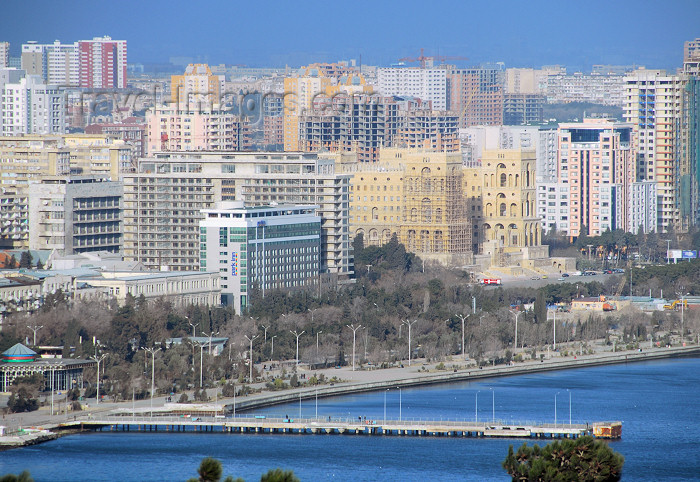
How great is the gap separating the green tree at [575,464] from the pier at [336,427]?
57.7ft

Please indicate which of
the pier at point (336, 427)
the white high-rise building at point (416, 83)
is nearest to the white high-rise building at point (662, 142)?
the white high-rise building at point (416, 83)

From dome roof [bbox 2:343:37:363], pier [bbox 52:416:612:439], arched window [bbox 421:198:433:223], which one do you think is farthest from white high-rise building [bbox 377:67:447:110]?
pier [bbox 52:416:612:439]

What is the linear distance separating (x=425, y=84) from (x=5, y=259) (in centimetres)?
10277

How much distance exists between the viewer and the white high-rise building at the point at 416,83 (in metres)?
177

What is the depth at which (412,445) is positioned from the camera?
2096 inches

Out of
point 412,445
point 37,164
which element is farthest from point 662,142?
point 412,445

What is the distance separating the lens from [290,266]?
79.0 m

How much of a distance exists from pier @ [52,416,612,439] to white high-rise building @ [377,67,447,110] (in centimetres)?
12124

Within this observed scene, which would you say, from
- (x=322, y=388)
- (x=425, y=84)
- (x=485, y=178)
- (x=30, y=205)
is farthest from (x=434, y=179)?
(x=425, y=84)

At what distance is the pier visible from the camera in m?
54.5

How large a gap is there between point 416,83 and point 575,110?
15188 mm

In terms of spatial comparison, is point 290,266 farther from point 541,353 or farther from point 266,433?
point 266,433

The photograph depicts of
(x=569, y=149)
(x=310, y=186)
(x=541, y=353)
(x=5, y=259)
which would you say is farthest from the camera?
(x=569, y=149)

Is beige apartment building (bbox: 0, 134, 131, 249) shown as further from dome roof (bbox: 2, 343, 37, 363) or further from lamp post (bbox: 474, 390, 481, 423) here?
lamp post (bbox: 474, 390, 481, 423)
